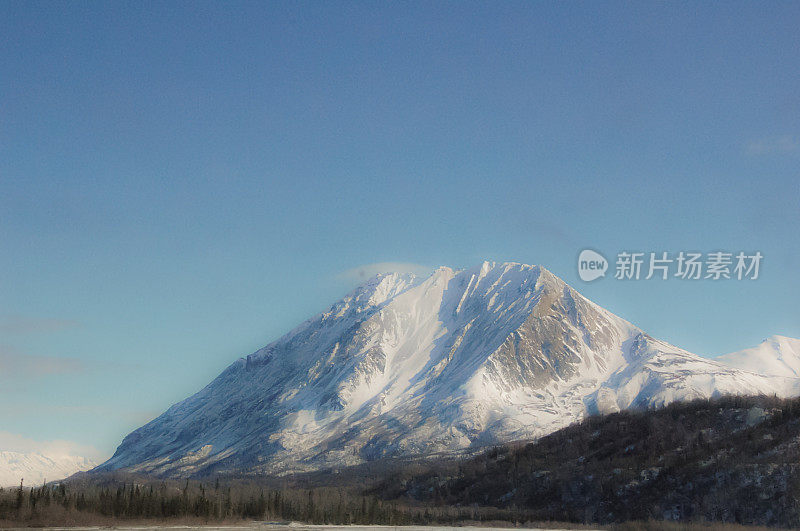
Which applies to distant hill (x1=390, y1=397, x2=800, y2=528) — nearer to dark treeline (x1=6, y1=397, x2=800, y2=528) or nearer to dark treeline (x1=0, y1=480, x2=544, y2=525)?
dark treeline (x1=6, y1=397, x2=800, y2=528)

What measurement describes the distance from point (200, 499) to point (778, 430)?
232 feet

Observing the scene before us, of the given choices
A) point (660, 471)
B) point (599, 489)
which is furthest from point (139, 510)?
point (660, 471)

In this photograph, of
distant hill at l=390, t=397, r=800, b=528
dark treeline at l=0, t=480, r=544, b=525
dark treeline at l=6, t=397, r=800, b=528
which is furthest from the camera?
distant hill at l=390, t=397, r=800, b=528

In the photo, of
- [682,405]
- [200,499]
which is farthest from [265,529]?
[682,405]

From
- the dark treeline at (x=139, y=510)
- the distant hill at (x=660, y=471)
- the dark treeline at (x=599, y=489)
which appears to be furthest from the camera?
the distant hill at (x=660, y=471)

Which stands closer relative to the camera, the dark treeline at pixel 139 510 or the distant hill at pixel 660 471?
the dark treeline at pixel 139 510

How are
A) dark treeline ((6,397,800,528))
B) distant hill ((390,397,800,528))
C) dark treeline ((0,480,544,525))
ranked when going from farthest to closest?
distant hill ((390,397,800,528)) → dark treeline ((6,397,800,528)) → dark treeline ((0,480,544,525))

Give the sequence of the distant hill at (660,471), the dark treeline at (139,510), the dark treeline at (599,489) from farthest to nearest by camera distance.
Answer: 1. the distant hill at (660,471)
2. the dark treeline at (599,489)
3. the dark treeline at (139,510)

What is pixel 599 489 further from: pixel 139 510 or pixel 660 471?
pixel 139 510

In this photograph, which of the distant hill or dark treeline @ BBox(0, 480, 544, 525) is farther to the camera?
the distant hill

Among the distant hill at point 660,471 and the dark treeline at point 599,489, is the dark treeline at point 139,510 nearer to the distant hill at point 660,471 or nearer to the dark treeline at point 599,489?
the dark treeline at point 599,489

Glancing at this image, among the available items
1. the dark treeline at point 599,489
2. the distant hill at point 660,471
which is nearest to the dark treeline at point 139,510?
the dark treeline at point 599,489

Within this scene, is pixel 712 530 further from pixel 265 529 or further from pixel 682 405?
pixel 682 405

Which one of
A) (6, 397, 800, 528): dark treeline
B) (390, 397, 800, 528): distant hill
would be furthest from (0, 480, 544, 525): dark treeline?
(390, 397, 800, 528): distant hill
